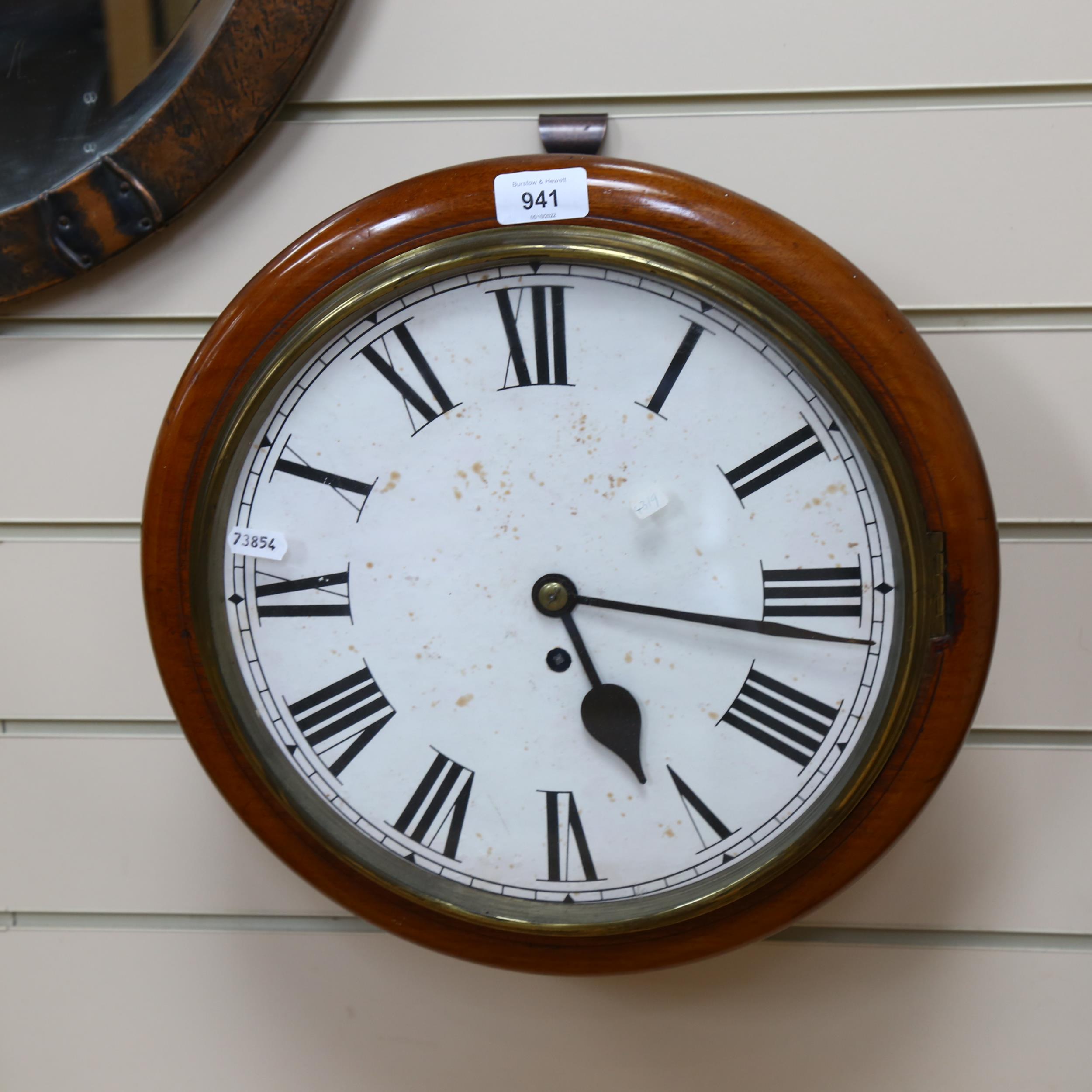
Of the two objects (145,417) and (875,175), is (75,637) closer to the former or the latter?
(145,417)

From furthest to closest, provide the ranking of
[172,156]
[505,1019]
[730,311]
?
[505,1019] → [172,156] → [730,311]

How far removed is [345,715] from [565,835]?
0.17 meters

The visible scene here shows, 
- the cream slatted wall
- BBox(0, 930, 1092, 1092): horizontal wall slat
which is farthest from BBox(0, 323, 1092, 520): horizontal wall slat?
BBox(0, 930, 1092, 1092): horizontal wall slat

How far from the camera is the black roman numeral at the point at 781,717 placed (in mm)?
551

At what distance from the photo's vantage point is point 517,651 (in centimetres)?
57

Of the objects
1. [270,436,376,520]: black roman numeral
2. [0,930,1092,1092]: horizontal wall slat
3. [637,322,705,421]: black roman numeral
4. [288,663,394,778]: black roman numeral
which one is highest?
[637,322,705,421]: black roman numeral

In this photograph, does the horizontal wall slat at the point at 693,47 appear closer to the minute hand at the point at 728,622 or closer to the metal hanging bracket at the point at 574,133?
the metal hanging bracket at the point at 574,133

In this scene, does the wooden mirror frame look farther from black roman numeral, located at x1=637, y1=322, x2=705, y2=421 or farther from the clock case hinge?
→ the clock case hinge

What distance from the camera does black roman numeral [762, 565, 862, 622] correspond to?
0.54m

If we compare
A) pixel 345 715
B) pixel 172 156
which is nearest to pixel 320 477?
pixel 345 715

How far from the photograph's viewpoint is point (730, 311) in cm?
52

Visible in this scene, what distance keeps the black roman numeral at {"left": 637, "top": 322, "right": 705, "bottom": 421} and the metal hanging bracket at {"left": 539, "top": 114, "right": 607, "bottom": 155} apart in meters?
0.17

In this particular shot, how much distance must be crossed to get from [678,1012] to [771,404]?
1.67 ft

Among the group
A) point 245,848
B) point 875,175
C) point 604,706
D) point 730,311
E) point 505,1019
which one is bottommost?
point 505,1019
